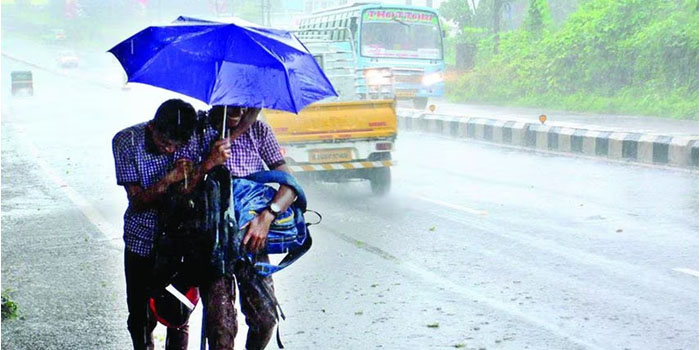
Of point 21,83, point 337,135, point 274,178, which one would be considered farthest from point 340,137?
point 21,83

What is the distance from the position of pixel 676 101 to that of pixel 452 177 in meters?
13.1

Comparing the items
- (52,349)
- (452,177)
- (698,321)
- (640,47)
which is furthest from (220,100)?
(640,47)

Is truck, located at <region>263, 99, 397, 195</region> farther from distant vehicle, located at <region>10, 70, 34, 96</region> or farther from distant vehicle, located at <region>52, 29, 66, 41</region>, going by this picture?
distant vehicle, located at <region>52, 29, 66, 41</region>

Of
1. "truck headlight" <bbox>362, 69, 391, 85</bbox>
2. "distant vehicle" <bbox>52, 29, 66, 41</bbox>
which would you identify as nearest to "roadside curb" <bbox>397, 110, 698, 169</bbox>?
"truck headlight" <bbox>362, 69, 391, 85</bbox>

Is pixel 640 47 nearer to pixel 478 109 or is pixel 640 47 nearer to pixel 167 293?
pixel 478 109

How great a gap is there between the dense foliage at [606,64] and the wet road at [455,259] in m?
11.3

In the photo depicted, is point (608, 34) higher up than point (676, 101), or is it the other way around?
point (608, 34)

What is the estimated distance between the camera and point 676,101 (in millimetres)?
25000

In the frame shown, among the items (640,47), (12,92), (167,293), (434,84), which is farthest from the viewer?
(12,92)

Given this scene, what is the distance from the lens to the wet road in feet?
19.6

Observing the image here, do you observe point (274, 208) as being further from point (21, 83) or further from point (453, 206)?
point (21, 83)

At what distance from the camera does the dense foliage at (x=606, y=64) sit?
25734 millimetres

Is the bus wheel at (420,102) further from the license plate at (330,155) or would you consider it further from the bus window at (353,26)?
the license plate at (330,155)

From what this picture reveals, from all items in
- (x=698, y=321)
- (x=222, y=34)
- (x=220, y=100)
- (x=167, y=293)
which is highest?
(x=222, y=34)
